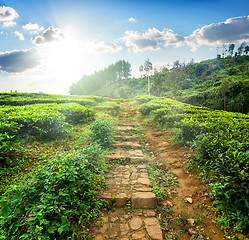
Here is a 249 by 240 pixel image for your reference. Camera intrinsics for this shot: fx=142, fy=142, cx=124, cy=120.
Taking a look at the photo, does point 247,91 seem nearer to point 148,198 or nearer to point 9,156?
point 148,198

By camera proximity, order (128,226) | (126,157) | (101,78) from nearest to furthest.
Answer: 1. (128,226)
2. (126,157)
3. (101,78)

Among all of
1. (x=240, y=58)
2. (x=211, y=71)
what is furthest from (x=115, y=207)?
(x=240, y=58)

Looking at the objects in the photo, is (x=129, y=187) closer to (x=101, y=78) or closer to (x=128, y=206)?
(x=128, y=206)

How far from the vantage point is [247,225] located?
6.68ft

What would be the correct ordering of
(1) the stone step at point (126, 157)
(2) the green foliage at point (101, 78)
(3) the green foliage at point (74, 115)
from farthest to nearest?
(2) the green foliage at point (101, 78), (3) the green foliage at point (74, 115), (1) the stone step at point (126, 157)

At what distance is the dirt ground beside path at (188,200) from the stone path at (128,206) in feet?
1.55

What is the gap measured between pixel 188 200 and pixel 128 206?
1249 mm

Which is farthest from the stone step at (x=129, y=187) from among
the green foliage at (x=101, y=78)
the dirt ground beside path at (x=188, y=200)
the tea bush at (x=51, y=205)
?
the green foliage at (x=101, y=78)

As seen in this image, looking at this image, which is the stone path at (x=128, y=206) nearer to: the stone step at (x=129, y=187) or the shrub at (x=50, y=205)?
the stone step at (x=129, y=187)

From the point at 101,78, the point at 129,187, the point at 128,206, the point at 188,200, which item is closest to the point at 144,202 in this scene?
the point at 128,206

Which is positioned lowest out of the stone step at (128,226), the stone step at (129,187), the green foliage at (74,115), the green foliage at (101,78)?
the stone step at (128,226)

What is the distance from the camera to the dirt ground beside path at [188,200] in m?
2.31

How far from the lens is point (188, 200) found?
2938 mm

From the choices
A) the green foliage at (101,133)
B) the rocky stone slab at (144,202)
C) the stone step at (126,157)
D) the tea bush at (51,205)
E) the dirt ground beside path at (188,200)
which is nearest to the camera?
the tea bush at (51,205)
